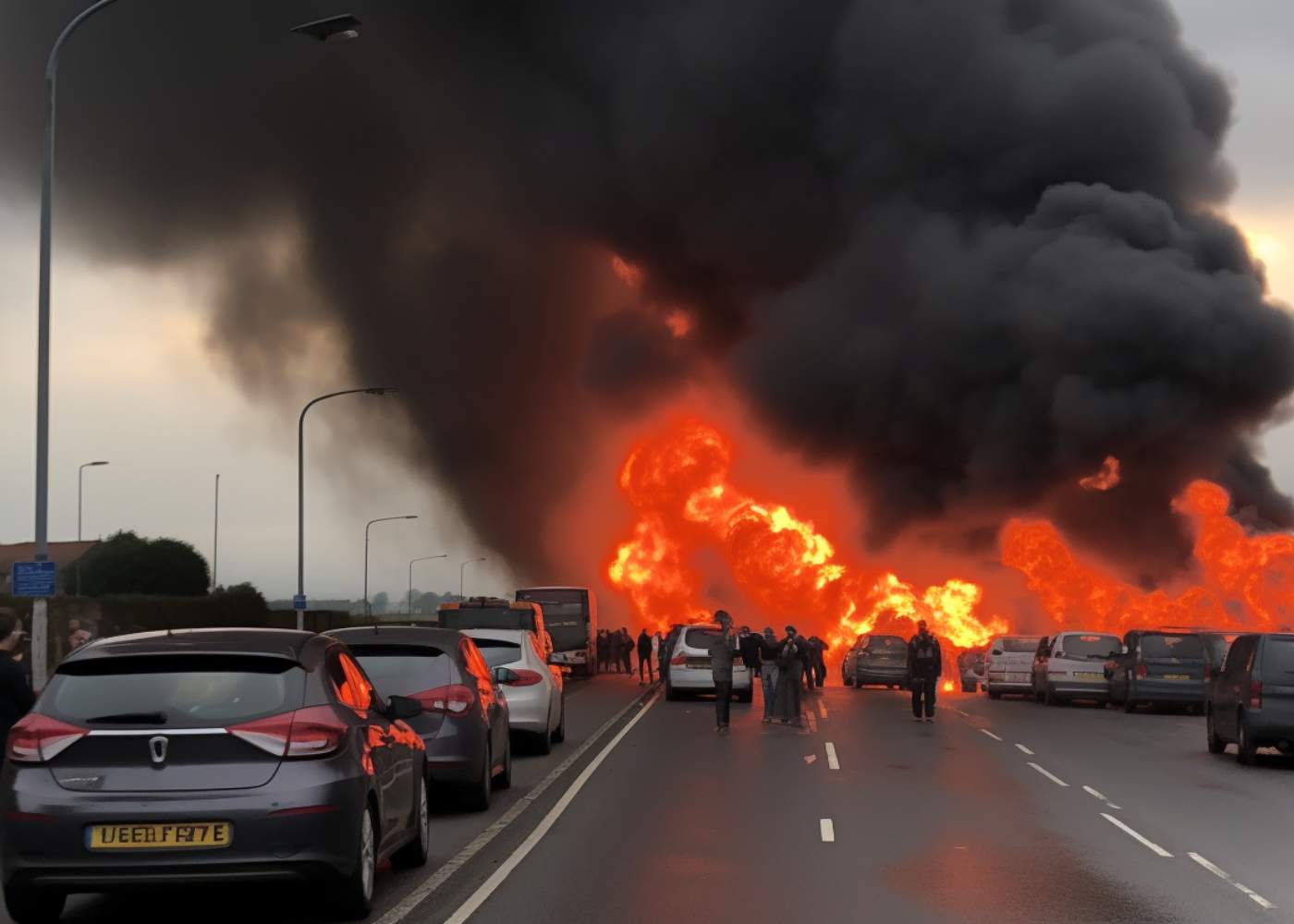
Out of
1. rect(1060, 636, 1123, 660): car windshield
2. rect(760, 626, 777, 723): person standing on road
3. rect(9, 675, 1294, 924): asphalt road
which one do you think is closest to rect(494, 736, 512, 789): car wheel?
rect(9, 675, 1294, 924): asphalt road

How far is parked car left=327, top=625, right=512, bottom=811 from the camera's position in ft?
43.1

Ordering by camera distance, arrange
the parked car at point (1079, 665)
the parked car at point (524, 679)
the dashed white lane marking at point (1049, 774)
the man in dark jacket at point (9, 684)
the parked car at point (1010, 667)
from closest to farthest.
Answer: the man in dark jacket at point (9, 684) < the dashed white lane marking at point (1049, 774) < the parked car at point (524, 679) < the parked car at point (1079, 665) < the parked car at point (1010, 667)

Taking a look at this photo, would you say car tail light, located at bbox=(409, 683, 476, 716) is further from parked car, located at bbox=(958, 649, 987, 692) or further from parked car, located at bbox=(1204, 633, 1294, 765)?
parked car, located at bbox=(958, 649, 987, 692)

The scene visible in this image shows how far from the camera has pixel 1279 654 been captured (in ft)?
66.5

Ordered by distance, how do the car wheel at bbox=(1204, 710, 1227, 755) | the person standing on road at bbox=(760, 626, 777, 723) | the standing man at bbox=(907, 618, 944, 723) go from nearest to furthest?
the car wheel at bbox=(1204, 710, 1227, 755) < the person standing on road at bbox=(760, 626, 777, 723) < the standing man at bbox=(907, 618, 944, 723)

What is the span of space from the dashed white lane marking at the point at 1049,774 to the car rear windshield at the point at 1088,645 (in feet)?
51.5

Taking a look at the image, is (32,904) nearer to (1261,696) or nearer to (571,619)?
(1261,696)

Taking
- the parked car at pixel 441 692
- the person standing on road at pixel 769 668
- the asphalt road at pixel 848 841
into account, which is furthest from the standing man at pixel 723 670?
the parked car at pixel 441 692

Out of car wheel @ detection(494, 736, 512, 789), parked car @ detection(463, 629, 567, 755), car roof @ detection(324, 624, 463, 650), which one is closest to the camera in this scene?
car roof @ detection(324, 624, 463, 650)

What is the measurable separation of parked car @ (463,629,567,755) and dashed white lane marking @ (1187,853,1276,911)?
8484 mm

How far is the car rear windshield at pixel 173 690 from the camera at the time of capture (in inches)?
321

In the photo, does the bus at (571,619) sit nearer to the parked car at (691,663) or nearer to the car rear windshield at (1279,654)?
the parked car at (691,663)

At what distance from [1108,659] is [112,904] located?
2768cm

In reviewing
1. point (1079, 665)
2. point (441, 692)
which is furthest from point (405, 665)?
point (1079, 665)
